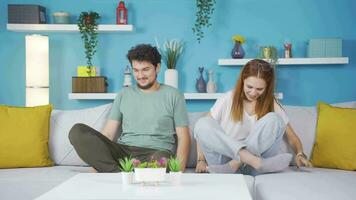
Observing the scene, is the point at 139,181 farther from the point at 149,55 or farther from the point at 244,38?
the point at 244,38

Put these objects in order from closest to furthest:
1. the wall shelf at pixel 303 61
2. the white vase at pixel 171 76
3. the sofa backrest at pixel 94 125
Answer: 1. the sofa backrest at pixel 94 125
2. the wall shelf at pixel 303 61
3. the white vase at pixel 171 76

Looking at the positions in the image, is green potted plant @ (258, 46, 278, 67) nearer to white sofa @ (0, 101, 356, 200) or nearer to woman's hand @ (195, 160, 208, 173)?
white sofa @ (0, 101, 356, 200)

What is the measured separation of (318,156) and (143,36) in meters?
1.95

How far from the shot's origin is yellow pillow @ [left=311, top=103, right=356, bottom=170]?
129 inches

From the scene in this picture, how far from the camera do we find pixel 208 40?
4.65 meters

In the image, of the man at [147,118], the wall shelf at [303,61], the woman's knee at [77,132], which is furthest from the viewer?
the wall shelf at [303,61]

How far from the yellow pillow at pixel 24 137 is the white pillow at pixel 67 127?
0.17 feet

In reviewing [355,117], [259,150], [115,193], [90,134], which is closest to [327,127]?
[355,117]

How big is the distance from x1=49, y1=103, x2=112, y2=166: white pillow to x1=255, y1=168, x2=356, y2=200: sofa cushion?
3.79 ft

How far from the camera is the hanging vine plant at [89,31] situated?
454cm

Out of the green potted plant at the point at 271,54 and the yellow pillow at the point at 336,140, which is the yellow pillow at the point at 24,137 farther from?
the green potted plant at the point at 271,54

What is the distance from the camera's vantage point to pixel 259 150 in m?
2.97

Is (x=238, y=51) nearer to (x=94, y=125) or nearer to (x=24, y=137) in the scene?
(x=94, y=125)

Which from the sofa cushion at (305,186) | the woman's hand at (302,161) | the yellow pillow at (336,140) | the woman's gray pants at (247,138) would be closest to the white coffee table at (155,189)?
the sofa cushion at (305,186)
